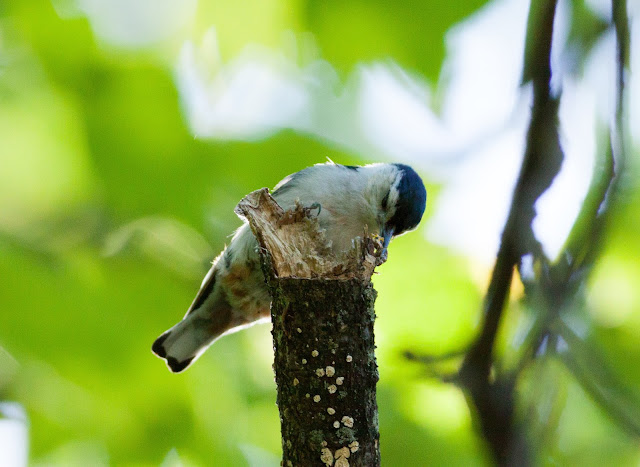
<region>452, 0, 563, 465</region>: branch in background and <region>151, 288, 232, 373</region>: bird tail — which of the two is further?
<region>151, 288, 232, 373</region>: bird tail

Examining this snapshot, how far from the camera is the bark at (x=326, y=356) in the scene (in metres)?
1.66

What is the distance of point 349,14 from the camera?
1783mm

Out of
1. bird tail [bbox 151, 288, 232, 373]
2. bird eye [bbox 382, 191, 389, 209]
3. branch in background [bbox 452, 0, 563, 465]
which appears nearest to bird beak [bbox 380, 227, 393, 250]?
bird eye [bbox 382, 191, 389, 209]

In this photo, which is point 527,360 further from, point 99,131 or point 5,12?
point 5,12

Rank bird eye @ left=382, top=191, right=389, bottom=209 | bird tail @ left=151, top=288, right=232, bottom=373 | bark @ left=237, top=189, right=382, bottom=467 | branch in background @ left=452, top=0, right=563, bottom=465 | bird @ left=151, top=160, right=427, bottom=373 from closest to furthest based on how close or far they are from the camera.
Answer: branch in background @ left=452, top=0, right=563, bottom=465, bark @ left=237, top=189, right=382, bottom=467, bird tail @ left=151, top=288, right=232, bottom=373, bird @ left=151, top=160, right=427, bottom=373, bird eye @ left=382, top=191, right=389, bottom=209

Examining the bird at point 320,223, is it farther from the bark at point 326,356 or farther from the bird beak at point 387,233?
the bark at point 326,356

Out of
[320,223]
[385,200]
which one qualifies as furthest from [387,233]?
[320,223]

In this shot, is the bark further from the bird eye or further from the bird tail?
the bird eye

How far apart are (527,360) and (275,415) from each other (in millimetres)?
1993

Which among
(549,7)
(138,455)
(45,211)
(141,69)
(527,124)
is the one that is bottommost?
(138,455)

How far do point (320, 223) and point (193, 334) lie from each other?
0.90 metres

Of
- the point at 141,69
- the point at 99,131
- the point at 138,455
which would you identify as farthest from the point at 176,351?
the point at 141,69

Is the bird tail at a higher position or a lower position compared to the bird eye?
lower

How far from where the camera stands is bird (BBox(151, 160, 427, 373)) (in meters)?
3.19
